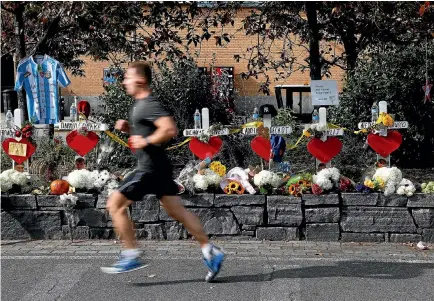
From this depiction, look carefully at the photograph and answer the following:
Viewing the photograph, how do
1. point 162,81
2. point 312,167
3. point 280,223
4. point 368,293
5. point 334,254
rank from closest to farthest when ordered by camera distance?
point 368,293 < point 334,254 < point 280,223 < point 312,167 < point 162,81

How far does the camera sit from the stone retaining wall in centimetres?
673

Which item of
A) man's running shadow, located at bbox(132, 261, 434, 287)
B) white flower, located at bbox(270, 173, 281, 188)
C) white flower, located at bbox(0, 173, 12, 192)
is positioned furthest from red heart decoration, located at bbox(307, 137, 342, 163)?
white flower, located at bbox(0, 173, 12, 192)

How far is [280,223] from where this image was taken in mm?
6840

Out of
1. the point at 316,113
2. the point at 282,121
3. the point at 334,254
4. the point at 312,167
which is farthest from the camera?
the point at 282,121

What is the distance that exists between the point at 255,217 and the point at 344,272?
55.1 inches

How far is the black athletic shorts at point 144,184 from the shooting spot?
16.9 ft

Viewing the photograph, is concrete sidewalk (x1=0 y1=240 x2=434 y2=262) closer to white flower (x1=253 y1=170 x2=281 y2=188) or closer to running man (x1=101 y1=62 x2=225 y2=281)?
white flower (x1=253 y1=170 x2=281 y2=188)

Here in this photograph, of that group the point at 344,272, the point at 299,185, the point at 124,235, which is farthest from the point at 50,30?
the point at 344,272

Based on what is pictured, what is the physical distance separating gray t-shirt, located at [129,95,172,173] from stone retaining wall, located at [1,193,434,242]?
1.75 m

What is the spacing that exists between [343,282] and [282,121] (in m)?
4.42

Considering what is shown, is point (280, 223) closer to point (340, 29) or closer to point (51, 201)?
point (51, 201)

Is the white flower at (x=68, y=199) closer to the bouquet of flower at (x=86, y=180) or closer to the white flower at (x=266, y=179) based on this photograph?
the bouquet of flower at (x=86, y=180)

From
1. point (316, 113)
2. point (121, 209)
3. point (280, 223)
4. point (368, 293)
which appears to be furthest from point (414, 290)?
point (316, 113)

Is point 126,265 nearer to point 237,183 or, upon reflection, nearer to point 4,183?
point 237,183
